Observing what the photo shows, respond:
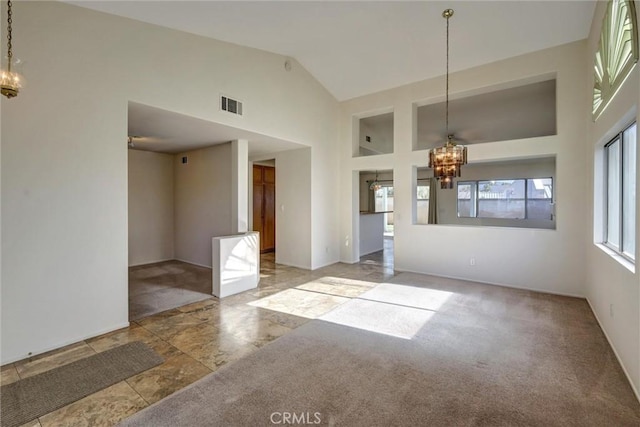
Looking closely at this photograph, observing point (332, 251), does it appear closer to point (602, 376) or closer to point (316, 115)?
point (316, 115)

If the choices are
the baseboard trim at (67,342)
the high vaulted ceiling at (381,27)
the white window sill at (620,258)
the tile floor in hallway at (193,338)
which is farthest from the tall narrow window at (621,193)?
the baseboard trim at (67,342)

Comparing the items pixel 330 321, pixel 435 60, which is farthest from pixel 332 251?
pixel 435 60

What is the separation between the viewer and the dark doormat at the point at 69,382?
2037 millimetres

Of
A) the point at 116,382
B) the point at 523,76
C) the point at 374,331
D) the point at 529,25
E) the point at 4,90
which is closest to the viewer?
the point at 4,90

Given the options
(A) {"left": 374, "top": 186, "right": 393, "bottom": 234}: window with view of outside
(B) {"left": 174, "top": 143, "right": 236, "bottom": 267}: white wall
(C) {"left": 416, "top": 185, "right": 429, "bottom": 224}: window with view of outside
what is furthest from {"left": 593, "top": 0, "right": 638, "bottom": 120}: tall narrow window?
(A) {"left": 374, "top": 186, "right": 393, "bottom": 234}: window with view of outside

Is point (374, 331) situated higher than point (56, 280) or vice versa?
point (56, 280)

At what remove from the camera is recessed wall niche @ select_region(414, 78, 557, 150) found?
5961 millimetres

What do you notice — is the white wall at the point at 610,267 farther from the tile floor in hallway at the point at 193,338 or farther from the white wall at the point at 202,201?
the white wall at the point at 202,201

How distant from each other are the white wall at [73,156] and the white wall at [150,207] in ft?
11.3

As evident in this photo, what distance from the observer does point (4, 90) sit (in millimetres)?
2039

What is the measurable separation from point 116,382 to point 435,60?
6.04 meters

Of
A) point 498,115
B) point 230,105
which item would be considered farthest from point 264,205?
point 498,115

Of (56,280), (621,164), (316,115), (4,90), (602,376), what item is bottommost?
(602,376)
